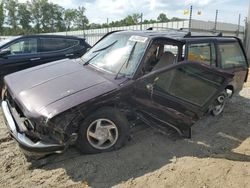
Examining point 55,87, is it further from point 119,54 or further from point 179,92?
point 179,92

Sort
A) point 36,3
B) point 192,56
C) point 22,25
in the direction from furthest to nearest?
point 36,3 < point 22,25 < point 192,56

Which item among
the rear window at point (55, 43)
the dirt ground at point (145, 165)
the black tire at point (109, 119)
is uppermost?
the rear window at point (55, 43)

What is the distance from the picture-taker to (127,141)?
4.21m

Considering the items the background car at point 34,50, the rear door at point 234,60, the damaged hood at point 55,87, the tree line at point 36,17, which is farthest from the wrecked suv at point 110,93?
the tree line at point 36,17

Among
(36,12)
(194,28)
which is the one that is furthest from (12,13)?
(194,28)

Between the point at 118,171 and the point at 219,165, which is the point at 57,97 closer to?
the point at 118,171

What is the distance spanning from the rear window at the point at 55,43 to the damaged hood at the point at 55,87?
10.2ft

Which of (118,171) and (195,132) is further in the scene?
(195,132)

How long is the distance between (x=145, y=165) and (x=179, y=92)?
1390 millimetres

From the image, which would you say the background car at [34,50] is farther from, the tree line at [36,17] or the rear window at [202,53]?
the tree line at [36,17]

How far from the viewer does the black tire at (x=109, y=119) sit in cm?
363

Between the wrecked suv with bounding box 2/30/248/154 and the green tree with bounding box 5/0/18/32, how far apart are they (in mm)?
63920

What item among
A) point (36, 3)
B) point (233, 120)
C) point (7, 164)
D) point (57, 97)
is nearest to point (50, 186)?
point (7, 164)

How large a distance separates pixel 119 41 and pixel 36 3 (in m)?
72.0
